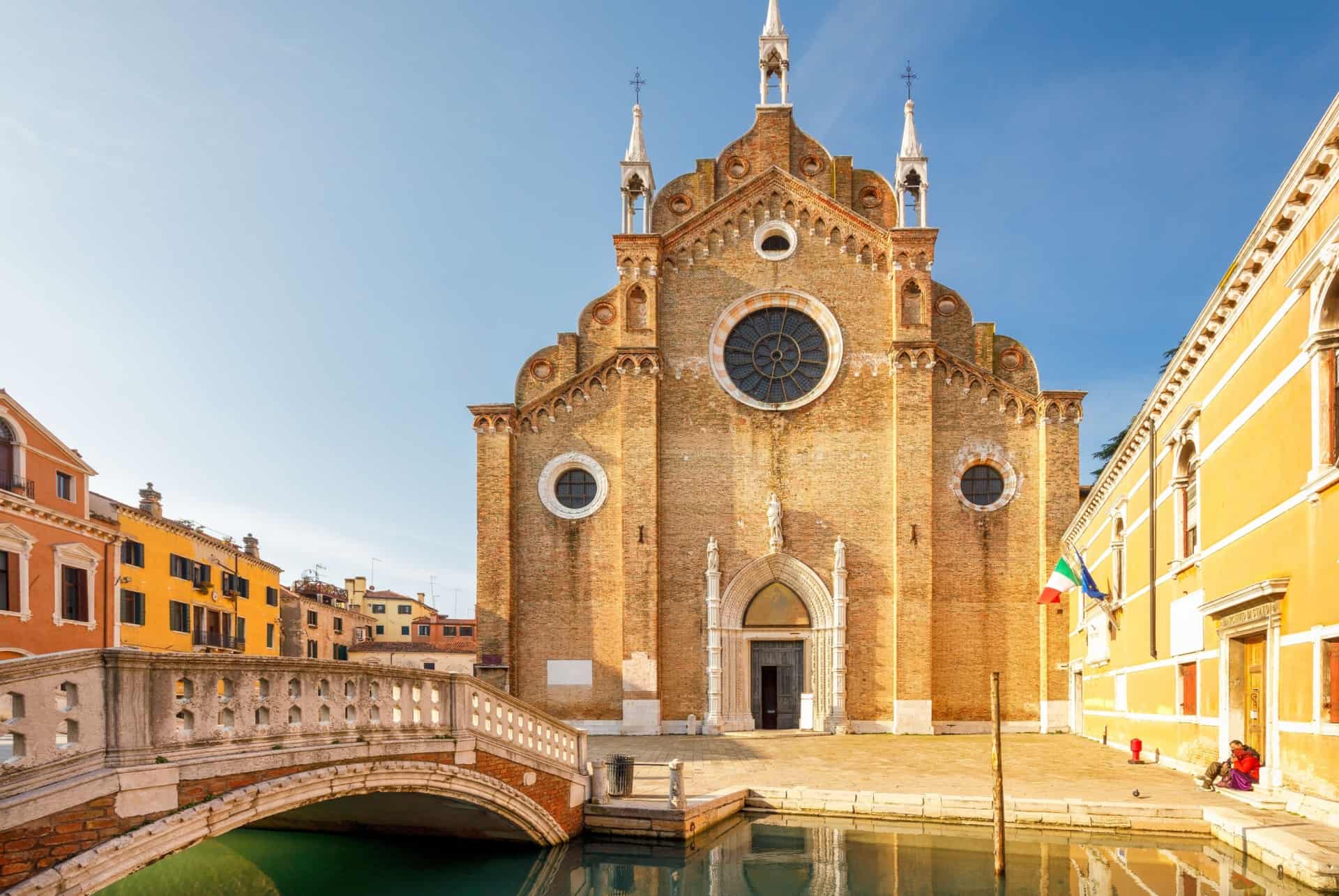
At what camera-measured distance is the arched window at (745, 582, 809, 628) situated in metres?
24.8

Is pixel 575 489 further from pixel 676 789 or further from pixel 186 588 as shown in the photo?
pixel 186 588

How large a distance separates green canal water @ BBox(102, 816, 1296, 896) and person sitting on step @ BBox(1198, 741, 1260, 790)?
1.31 meters

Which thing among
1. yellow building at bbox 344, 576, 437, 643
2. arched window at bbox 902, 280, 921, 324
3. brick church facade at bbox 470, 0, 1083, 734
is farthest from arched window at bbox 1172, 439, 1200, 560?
yellow building at bbox 344, 576, 437, 643

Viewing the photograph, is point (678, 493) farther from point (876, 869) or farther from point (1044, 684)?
point (876, 869)

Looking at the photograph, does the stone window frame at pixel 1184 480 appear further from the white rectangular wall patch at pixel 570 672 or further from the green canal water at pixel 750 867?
the white rectangular wall patch at pixel 570 672

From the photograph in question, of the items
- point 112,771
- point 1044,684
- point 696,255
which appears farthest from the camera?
point 696,255

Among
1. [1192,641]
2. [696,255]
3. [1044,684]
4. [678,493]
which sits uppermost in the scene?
[696,255]

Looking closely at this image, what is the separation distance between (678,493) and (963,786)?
38.0ft

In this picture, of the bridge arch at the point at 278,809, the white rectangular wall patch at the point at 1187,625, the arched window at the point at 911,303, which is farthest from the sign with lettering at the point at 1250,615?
the arched window at the point at 911,303

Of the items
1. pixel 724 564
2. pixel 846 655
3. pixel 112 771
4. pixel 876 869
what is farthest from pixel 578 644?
pixel 112 771

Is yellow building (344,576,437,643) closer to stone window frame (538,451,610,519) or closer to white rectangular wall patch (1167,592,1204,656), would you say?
stone window frame (538,451,610,519)

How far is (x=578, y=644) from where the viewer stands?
2442 cm

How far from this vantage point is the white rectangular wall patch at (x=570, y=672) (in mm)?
24312

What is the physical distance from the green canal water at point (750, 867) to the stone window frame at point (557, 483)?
459 inches
